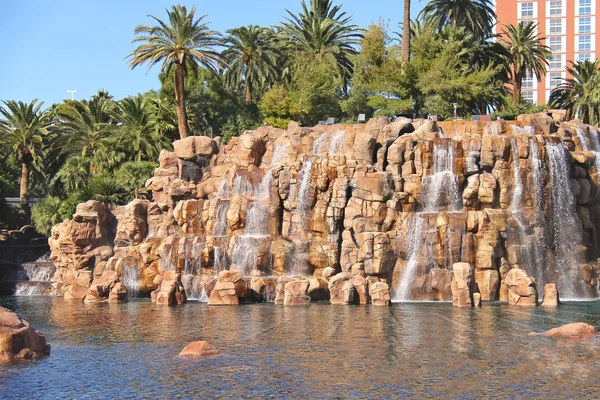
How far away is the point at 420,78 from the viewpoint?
76.4 meters

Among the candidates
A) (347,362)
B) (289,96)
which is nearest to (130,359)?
(347,362)

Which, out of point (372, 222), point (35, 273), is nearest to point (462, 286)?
point (372, 222)

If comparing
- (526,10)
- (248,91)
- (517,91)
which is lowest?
(248,91)

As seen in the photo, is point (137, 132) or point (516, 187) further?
point (137, 132)

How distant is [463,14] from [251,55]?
22577mm

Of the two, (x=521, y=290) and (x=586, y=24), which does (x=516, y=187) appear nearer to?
(x=521, y=290)

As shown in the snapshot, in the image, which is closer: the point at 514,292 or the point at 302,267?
the point at 514,292

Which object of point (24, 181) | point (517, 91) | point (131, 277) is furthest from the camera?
point (517, 91)

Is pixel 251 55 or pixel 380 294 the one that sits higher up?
pixel 251 55

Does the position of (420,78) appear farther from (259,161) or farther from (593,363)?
(593,363)

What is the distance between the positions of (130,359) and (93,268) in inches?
1181

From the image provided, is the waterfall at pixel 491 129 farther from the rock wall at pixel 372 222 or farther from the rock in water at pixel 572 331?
the rock in water at pixel 572 331

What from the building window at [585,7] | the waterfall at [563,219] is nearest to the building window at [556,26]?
the building window at [585,7]

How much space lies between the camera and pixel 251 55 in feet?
265
